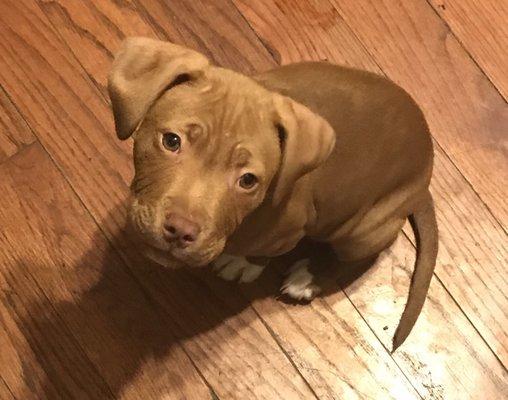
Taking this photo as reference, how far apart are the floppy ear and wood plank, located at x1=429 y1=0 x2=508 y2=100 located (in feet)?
4.62

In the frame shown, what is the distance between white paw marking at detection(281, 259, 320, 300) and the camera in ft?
8.65

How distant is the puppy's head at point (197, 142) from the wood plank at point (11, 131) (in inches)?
34.7

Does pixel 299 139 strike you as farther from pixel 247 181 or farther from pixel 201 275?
pixel 201 275

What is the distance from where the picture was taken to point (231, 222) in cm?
198

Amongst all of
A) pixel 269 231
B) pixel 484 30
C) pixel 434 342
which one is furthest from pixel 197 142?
pixel 484 30

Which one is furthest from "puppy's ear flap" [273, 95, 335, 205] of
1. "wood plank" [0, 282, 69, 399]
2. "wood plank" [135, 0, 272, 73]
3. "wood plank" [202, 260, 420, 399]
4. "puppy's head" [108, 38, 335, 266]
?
"wood plank" [0, 282, 69, 399]

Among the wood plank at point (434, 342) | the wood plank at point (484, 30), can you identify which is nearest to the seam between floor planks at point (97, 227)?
the wood plank at point (434, 342)

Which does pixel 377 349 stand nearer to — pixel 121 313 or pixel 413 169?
pixel 413 169

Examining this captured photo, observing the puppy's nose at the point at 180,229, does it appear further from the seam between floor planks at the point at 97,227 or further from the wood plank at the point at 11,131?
the wood plank at the point at 11,131

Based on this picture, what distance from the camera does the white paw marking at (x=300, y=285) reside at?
264cm

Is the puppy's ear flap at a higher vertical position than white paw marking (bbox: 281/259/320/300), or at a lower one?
higher

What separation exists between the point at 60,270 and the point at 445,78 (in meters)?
1.49

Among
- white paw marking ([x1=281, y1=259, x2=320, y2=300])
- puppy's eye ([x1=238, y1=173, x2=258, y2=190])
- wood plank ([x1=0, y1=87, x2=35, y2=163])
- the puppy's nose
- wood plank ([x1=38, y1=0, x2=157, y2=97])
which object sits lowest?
white paw marking ([x1=281, y1=259, x2=320, y2=300])

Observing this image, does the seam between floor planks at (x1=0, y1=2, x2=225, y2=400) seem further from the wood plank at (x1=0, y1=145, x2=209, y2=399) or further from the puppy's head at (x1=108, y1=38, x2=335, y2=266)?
the puppy's head at (x1=108, y1=38, x2=335, y2=266)
